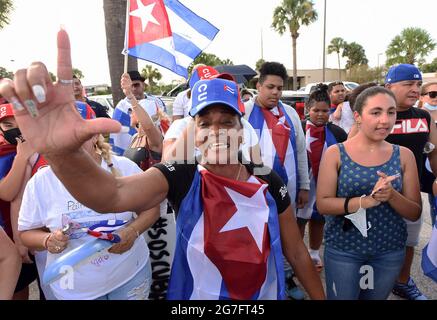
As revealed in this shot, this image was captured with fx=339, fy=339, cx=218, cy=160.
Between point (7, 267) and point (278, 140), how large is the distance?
2186mm

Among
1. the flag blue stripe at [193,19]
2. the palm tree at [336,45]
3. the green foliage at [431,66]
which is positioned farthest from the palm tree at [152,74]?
the flag blue stripe at [193,19]

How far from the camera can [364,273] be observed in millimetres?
2076

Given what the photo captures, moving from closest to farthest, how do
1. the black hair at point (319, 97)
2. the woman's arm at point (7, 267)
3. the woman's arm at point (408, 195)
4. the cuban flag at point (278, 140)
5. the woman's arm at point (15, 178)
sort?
the woman's arm at point (7, 267) < the woman's arm at point (408, 195) < the woman's arm at point (15, 178) < the cuban flag at point (278, 140) < the black hair at point (319, 97)

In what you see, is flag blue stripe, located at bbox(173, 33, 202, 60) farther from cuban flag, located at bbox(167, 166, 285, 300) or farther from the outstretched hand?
the outstretched hand

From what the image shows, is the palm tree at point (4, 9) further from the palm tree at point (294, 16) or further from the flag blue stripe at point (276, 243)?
the palm tree at point (294, 16)

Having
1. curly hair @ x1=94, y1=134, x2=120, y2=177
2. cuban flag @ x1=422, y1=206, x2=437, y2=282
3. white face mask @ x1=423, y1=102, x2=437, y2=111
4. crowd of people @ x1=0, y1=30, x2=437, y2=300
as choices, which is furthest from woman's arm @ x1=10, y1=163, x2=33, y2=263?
white face mask @ x1=423, y1=102, x2=437, y2=111

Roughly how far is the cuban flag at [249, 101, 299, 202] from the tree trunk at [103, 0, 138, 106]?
3425 millimetres

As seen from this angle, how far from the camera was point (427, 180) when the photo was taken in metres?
3.17

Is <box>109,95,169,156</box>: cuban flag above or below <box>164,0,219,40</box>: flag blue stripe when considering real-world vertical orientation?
below

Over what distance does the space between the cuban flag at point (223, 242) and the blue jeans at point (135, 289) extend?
0.44 meters

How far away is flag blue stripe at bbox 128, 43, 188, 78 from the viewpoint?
3738 millimetres

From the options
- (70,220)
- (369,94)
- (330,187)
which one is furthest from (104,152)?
(369,94)

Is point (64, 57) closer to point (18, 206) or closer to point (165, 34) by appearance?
point (18, 206)

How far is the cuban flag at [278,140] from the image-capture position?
9.81 feet
